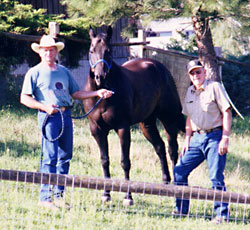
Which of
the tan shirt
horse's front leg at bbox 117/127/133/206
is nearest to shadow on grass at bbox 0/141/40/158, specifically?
horse's front leg at bbox 117/127/133/206

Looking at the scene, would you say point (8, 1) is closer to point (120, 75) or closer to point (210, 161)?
point (120, 75)

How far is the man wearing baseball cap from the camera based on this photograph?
513 cm

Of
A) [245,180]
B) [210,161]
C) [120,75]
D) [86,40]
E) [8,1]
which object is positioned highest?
[8,1]

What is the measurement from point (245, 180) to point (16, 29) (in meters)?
5.84

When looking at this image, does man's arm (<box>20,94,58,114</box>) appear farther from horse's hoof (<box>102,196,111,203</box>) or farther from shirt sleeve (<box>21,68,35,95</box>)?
horse's hoof (<box>102,196,111,203</box>)

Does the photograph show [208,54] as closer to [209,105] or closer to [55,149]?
[209,105]

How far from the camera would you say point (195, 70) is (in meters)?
5.25

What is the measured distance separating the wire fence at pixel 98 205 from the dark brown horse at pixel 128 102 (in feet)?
2.28

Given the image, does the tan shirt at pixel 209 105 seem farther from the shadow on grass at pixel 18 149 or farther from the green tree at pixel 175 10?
the shadow on grass at pixel 18 149

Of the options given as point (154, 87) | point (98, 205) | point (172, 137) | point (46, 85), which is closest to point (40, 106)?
point (46, 85)

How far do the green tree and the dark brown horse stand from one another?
4.11 ft

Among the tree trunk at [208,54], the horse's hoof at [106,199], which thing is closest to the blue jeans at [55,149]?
the horse's hoof at [106,199]

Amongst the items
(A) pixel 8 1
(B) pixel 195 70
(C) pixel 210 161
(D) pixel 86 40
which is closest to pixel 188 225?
(C) pixel 210 161

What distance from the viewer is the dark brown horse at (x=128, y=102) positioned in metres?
6.14
